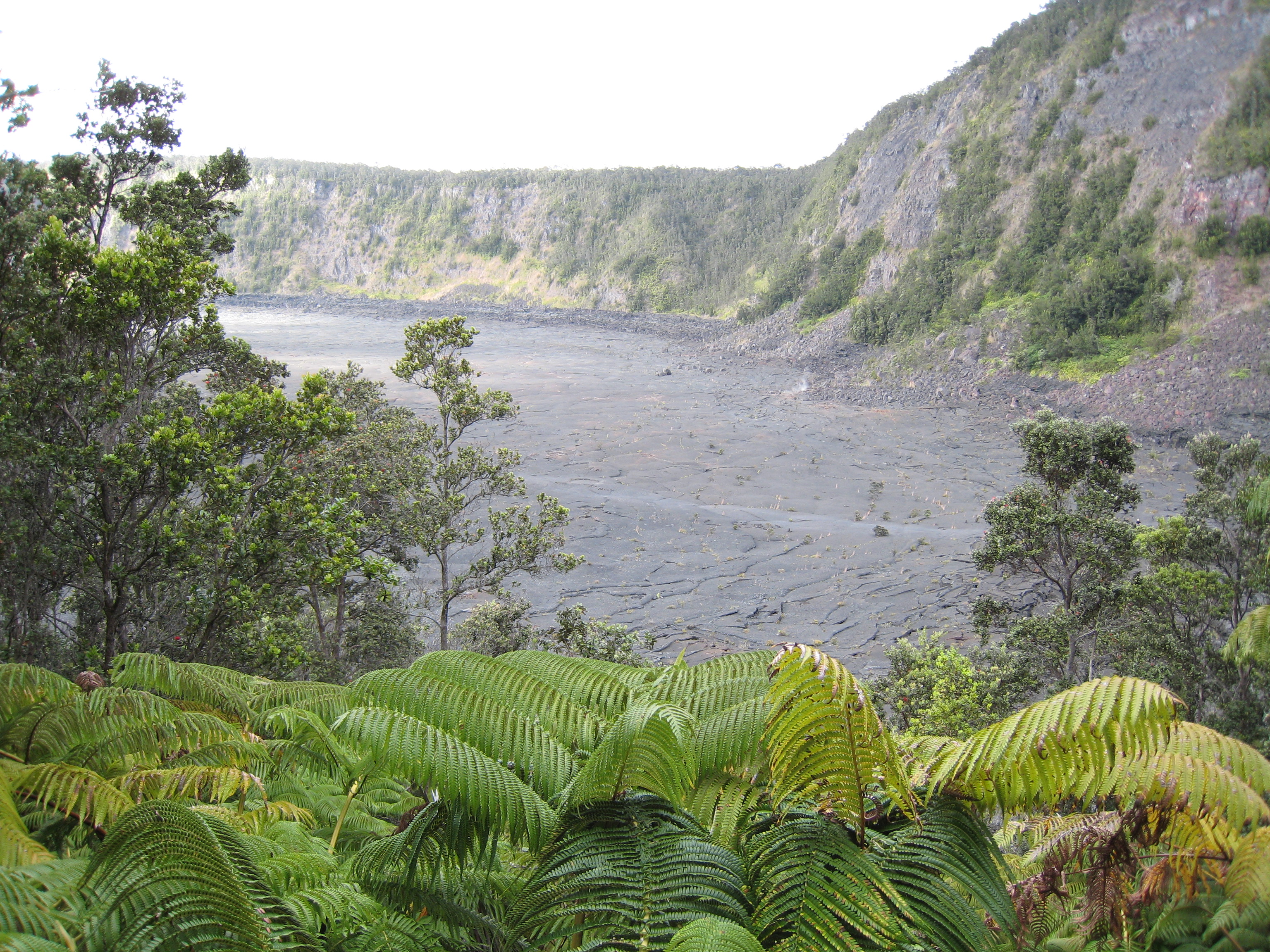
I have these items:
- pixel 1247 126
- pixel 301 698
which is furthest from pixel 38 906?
→ pixel 1247 126

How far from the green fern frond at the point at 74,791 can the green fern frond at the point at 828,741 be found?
1.84 m

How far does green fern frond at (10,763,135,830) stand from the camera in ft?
7.91

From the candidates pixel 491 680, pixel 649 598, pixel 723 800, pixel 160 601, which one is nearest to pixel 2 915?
pixel 491 680

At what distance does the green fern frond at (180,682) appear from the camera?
12.6 feet

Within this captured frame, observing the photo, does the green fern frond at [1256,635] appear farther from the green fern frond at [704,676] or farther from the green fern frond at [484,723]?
the green fern frond at [484,723]

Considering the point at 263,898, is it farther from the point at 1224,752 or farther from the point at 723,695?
the point at 1224,752

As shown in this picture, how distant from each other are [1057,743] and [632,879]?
96 centimetres

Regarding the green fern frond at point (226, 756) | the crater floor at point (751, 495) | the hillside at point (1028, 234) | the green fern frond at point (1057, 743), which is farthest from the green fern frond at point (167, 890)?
the hillside at point (1028, 234)

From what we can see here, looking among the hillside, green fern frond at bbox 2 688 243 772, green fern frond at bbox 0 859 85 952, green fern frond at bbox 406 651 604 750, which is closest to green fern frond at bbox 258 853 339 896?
green fern frond at bbox 0 859 85 952

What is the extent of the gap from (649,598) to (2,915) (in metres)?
14.8

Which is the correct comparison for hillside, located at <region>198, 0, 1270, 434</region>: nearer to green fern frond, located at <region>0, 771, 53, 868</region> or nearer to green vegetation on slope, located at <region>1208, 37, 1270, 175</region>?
green vegetation on slope, located at <region>1208, 37, 1270, 175</region>

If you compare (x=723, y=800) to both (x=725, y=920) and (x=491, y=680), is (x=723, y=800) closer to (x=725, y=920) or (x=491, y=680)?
(x=725, y=920)

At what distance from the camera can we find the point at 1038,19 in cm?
3872

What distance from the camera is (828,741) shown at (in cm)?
188
